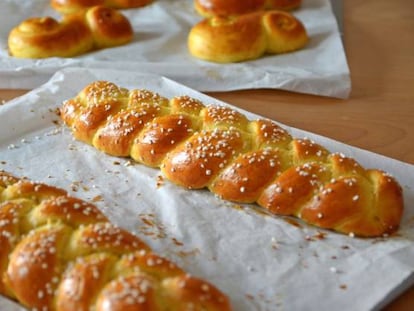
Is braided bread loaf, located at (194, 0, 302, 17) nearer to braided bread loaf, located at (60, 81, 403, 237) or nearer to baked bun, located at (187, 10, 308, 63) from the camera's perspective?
baked bun, located at (187, 10, 308, 63)

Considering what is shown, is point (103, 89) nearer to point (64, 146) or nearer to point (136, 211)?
point (64, 146)

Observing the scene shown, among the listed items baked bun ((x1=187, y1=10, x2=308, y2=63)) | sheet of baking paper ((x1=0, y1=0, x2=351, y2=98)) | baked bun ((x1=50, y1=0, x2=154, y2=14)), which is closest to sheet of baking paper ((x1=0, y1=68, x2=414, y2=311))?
sheet of baking paper ((x1=0, y1=0, x2=351, y2=98))

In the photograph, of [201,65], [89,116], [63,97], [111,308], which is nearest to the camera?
[111,308]

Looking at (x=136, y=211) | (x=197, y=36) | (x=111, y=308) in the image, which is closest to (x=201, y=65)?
(x=197, y=36)

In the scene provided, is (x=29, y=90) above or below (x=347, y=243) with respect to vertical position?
above

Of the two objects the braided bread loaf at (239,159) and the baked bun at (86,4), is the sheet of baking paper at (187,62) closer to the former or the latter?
the baked bun at (86,4)

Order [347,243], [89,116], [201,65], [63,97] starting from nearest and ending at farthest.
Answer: [347,243]
[89,116]
[63,97]
[201,65]
